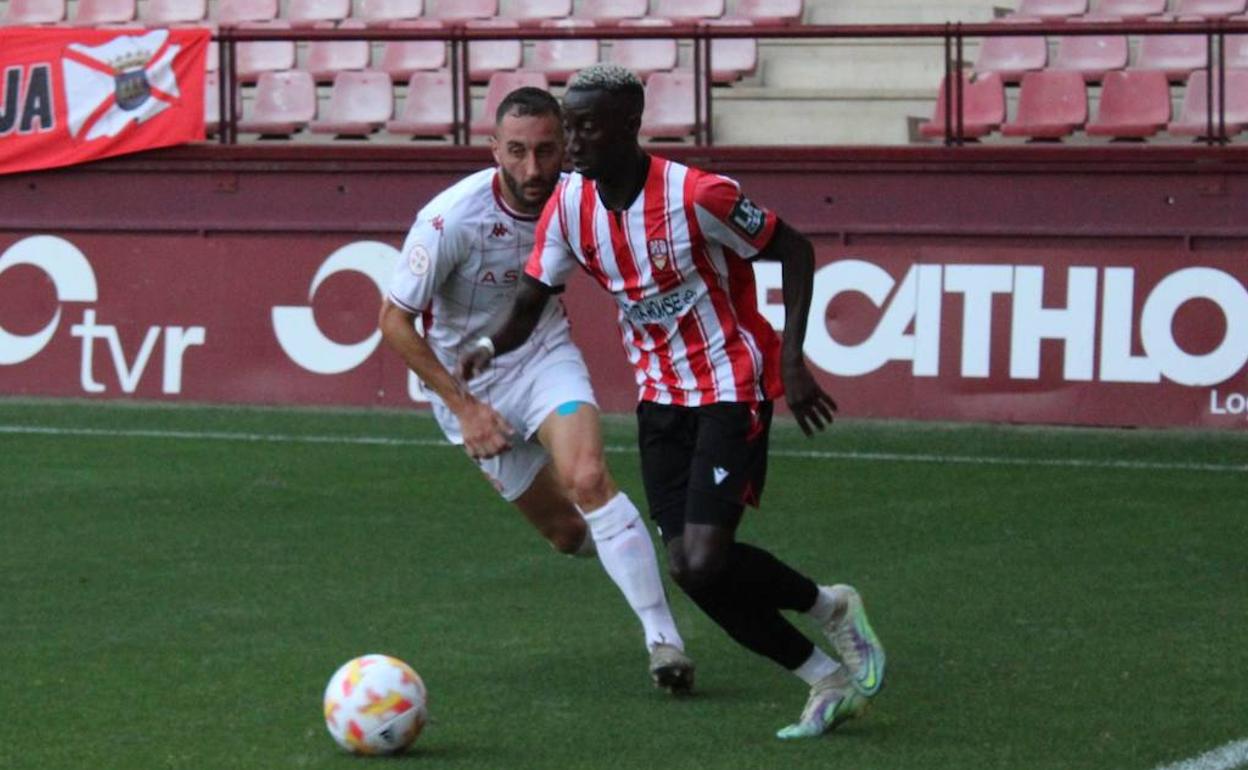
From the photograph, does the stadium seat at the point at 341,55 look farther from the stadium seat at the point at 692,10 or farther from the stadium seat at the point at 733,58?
the stadium seat at the point at 733,58

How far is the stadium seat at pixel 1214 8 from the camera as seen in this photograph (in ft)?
49.5

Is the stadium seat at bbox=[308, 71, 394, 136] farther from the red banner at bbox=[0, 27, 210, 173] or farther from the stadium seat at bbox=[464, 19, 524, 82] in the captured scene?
the red banner at bbox=[0, 27, 210, 173]

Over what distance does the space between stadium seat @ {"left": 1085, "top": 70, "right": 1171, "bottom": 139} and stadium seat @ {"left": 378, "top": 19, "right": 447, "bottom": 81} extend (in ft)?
17.6

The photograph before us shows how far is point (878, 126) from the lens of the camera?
1561cm

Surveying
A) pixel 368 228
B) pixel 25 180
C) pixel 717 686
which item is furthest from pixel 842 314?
pixel 717 686

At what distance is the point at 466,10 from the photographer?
1762 cm

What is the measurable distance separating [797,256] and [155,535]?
463 centimetres

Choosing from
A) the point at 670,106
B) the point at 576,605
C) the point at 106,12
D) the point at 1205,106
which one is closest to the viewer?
the point at 576,605

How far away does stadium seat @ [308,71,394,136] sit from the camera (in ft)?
54.6

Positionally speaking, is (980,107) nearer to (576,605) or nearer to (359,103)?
(359,103)

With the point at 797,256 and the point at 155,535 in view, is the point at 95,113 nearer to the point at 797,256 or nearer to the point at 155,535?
the point at 155,535

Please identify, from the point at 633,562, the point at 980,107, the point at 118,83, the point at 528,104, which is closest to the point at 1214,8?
the point at 980,107

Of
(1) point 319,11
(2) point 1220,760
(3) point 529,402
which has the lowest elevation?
(2) point 1220,760

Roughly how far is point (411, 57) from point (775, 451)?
6.24 meters
